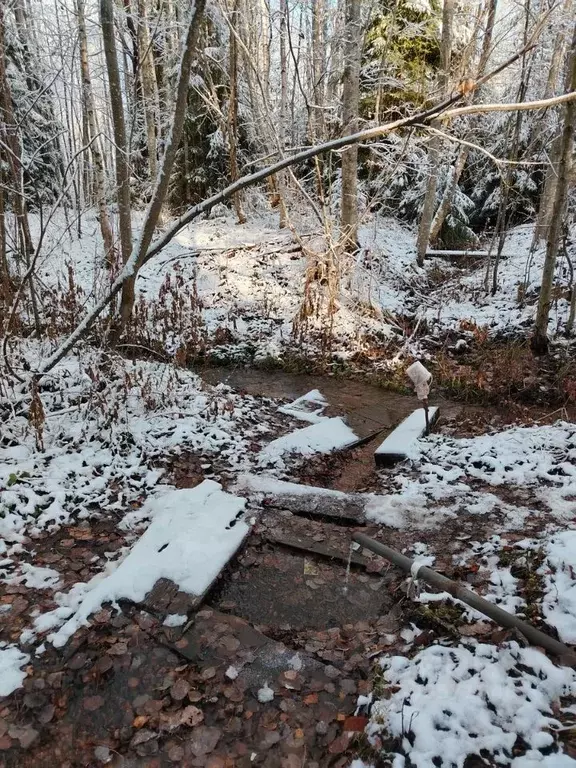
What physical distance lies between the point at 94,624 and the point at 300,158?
3.66 meters

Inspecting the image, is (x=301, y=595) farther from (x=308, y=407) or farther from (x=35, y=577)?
(x=308, y=407)

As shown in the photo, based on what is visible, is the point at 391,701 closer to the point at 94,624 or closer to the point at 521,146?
the point at 94,624

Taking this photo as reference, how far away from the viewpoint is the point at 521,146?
1454cm

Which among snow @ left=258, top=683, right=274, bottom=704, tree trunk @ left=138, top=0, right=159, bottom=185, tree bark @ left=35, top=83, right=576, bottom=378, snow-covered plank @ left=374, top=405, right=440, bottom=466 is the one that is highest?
tree trunk @ left=138, top=0, right=159, bottom=185

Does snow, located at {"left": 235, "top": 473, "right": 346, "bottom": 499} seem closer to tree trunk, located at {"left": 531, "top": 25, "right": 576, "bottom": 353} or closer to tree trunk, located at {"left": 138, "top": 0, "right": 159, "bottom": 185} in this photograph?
tree trunk, located at {"left": 531, "top": 25, "right": 576, "bottom": 353}

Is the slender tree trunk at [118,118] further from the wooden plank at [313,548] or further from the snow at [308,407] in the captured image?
the wooden plank at [313,548]

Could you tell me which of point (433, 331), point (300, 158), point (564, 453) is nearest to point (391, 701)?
point (564, 453)

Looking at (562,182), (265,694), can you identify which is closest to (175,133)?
(265,694)

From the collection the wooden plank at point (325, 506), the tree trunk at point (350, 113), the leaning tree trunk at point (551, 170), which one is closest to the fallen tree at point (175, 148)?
the wooden plank at point (325, 506)

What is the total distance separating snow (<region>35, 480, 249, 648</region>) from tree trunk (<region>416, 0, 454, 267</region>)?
9.32 m

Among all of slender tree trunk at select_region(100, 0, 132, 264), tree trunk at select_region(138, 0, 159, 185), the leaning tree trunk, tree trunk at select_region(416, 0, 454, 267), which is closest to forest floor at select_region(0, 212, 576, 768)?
slender tree trunk at select_region(100, 0, 132, 264)

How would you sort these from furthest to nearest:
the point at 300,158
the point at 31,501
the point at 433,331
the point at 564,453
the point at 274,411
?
the point at 433,331, the point at 274,411, the point at 564,453, the point at 31,501, the point at 300,158

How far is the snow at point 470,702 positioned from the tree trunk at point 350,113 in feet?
26.9

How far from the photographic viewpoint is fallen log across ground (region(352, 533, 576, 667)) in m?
2.42
